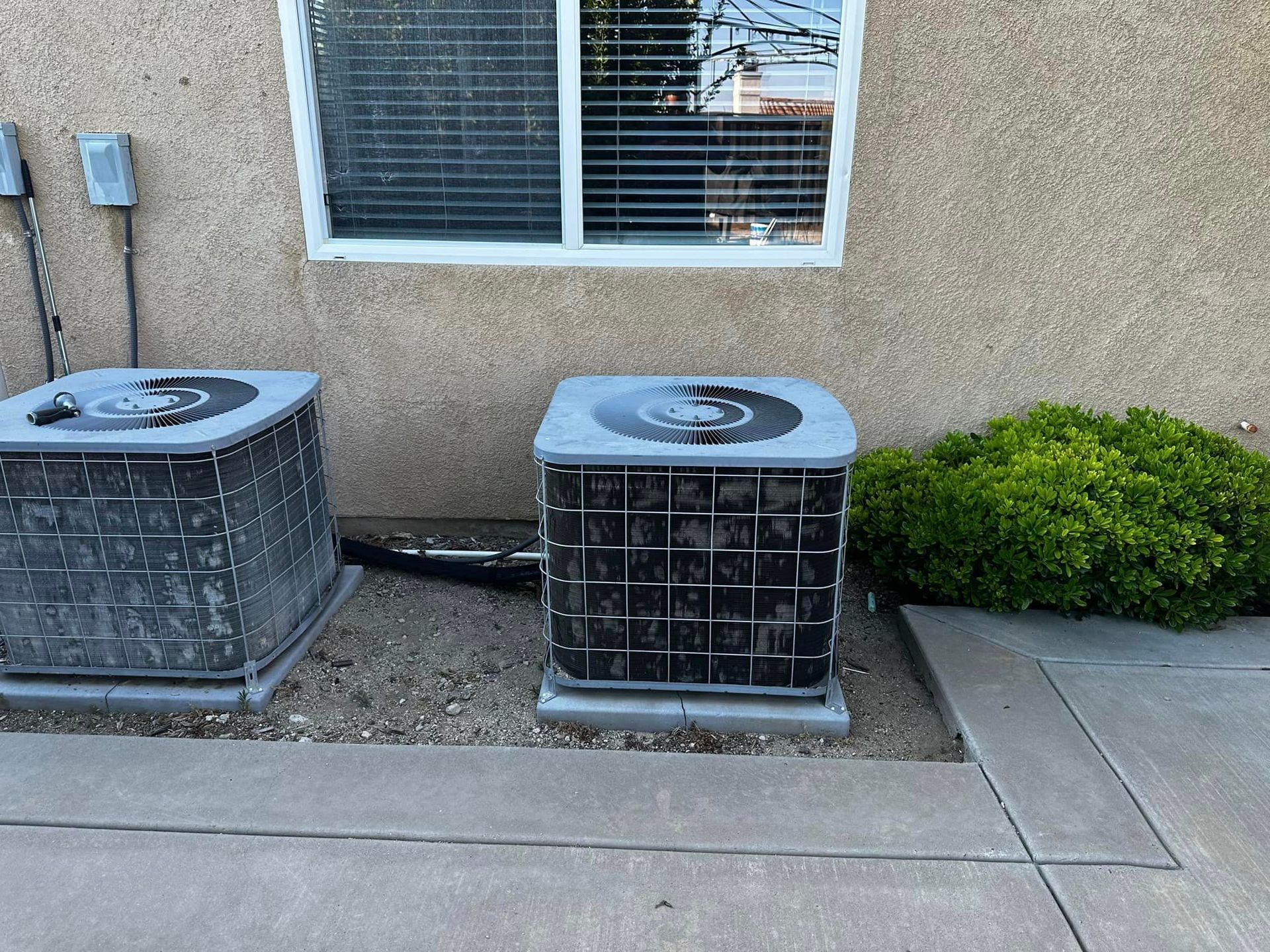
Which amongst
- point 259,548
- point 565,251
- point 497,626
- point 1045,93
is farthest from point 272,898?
point 1045,93

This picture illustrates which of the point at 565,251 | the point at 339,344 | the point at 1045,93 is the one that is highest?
the point at 1045,93

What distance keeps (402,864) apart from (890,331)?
2756 millimetres

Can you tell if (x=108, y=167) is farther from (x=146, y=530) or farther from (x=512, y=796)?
(x=512, y=796)

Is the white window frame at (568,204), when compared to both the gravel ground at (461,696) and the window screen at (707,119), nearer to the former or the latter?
the window screen at (707,119)

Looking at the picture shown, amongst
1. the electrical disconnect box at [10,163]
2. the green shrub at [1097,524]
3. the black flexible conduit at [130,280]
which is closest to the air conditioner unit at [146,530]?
the black flexible conduit at [130,280]

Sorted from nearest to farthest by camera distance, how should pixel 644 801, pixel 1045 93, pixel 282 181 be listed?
pixel 644 801 → pixel 1045 93 → pixel 282 181

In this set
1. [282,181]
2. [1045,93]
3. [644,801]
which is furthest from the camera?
[282,181]

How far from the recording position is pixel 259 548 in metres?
2.88

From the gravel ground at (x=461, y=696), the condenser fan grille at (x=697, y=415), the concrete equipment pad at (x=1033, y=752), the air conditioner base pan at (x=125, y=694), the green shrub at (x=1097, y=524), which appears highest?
the condenser fan grille at (x=697, y=415)

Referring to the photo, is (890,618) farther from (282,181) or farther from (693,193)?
(282,181)

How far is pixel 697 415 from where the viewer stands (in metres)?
2.86

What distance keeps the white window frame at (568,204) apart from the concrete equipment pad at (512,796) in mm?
2038

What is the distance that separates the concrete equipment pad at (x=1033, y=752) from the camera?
88.0 inches

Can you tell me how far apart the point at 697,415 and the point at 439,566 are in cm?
150
